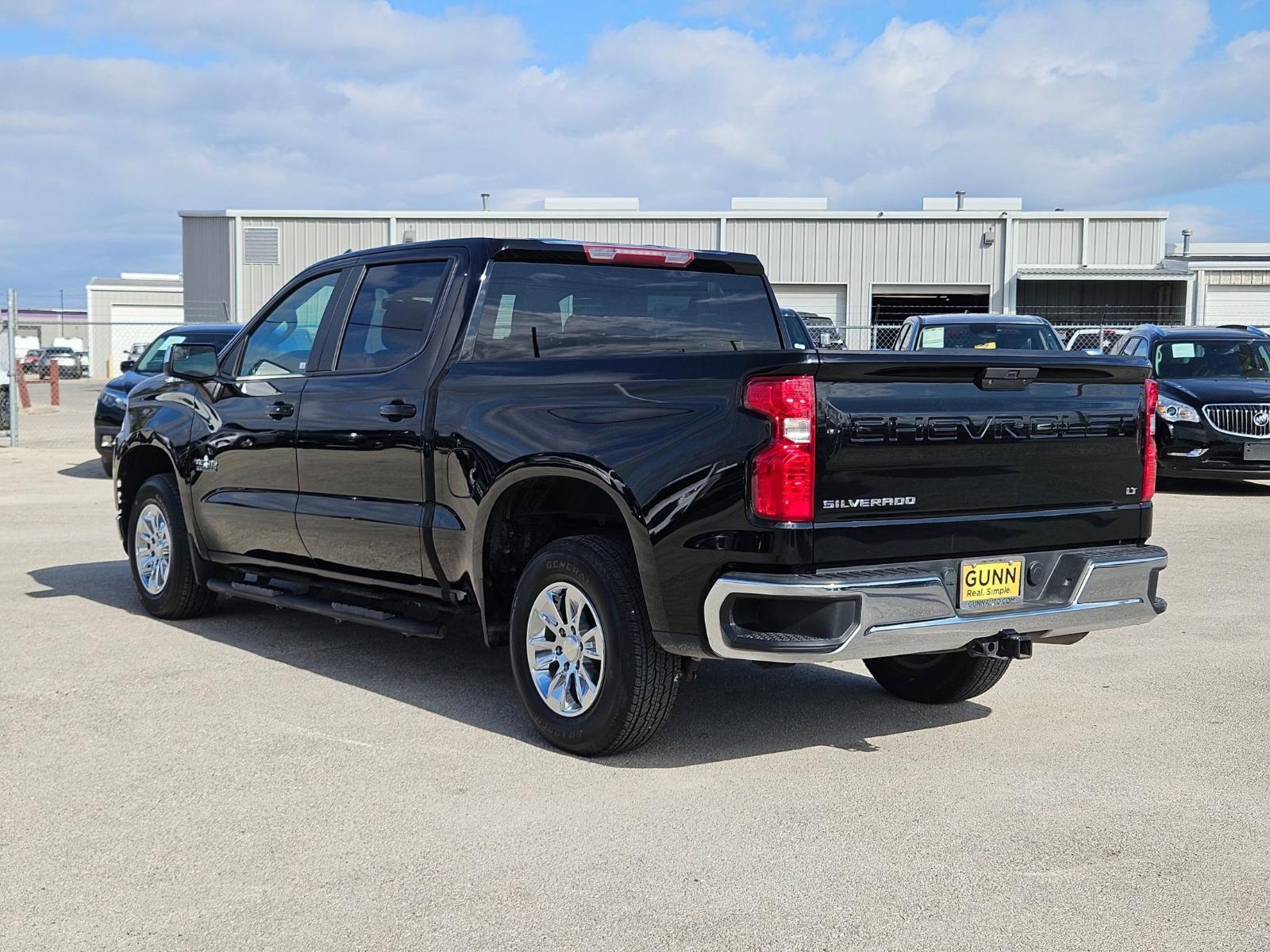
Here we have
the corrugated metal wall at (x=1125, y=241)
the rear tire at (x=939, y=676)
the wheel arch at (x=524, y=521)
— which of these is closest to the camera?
the wheel arch at (x=524, y=521)

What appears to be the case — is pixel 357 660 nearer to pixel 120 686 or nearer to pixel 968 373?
pixel 120 686

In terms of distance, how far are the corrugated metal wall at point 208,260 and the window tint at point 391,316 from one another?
35716 millimetres

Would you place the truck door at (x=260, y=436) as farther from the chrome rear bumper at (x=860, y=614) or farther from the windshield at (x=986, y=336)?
the windshield at (x=986, y=336)

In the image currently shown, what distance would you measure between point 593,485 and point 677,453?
1.62 feet

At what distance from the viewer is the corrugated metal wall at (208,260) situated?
4091 cm

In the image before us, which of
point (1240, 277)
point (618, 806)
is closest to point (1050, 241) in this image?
point (1240, 277)

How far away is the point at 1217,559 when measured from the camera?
1023cm

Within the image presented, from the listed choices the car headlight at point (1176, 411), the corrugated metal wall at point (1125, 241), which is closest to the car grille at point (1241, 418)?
the car headlight at point (1176, 411)

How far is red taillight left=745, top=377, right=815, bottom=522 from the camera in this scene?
4477mm

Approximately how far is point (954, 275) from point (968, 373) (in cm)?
3583

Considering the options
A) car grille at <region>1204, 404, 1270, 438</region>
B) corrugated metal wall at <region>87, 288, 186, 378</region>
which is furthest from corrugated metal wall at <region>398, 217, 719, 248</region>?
corrugated metal wall at <region>87, 288, 186, 378</region>

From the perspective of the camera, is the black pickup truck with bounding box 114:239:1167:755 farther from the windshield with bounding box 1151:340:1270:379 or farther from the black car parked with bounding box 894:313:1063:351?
the windshield with bounding box 1151:340:1270:379

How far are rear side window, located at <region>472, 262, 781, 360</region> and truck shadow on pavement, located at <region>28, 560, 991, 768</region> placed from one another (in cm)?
151

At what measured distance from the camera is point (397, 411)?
596cm
